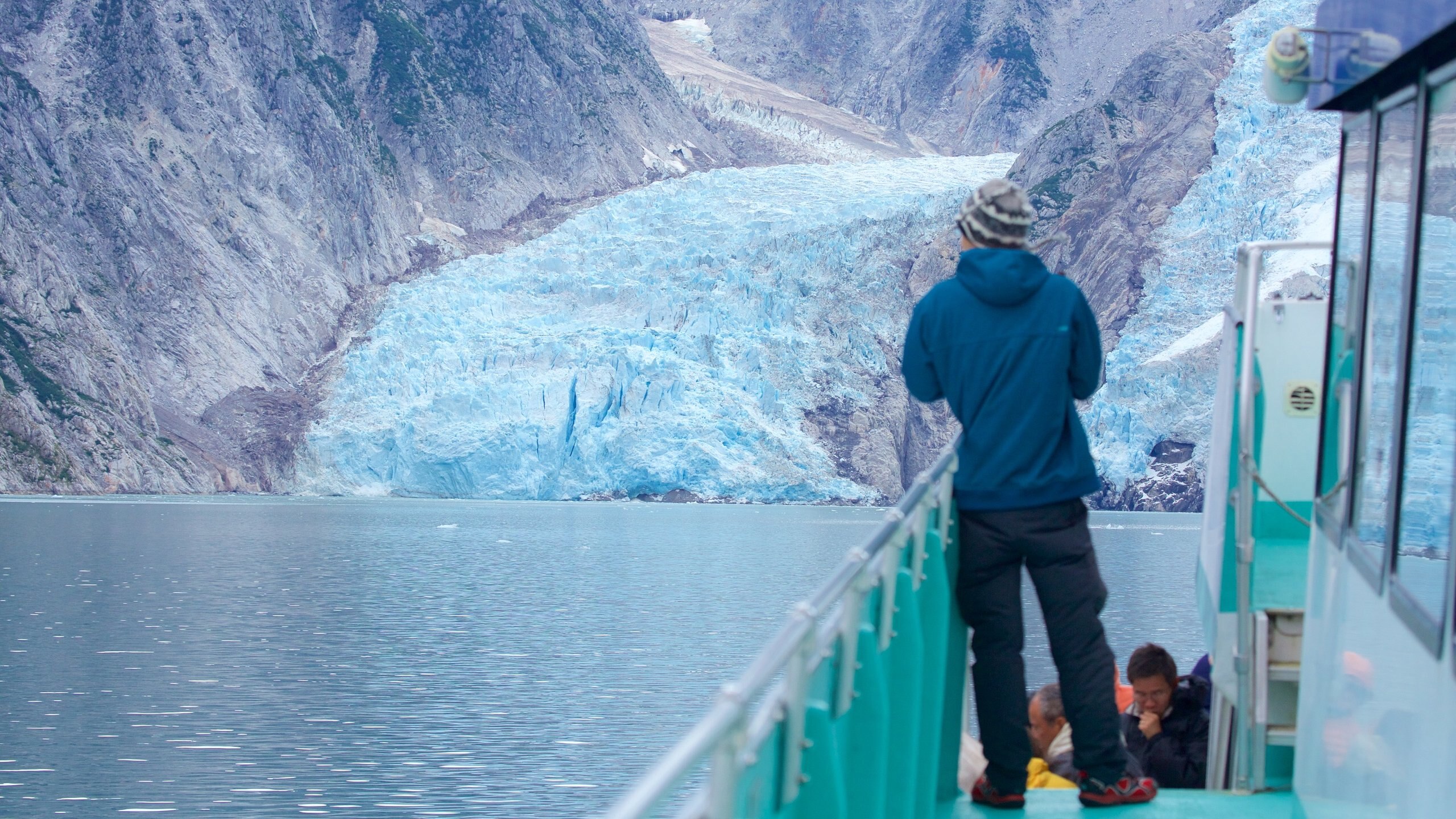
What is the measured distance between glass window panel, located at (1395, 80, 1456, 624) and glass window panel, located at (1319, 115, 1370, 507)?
1.63ft

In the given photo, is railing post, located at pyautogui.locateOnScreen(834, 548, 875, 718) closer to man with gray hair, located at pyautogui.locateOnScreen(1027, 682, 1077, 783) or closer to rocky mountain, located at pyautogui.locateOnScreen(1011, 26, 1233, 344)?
man with gray hair, located at pyautogui.locateOnScreen(1027, 682, 1077, 783)

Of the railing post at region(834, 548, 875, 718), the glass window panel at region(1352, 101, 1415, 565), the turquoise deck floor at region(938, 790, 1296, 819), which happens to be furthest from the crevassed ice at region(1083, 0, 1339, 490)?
the railing post at region(834, 548, 875, 718)

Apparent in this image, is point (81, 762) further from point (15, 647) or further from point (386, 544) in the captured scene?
point (386, 544)

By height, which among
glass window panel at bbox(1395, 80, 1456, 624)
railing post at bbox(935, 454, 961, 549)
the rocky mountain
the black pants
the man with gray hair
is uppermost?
the rocky mountain

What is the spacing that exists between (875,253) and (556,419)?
11632 millimetres

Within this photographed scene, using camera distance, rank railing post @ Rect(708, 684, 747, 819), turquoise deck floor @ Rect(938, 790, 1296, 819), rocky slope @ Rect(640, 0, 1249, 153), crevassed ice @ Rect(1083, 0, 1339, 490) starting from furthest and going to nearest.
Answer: rocky slope @ Rect(640, 0, 1249, 153) → crevassed ice @ Rect(1083, 0, 1339, 490) → turquoise deck floor @ Rect(938, 790, 1296, 819) → railing post @ Rect(708, 684, 747, 819)

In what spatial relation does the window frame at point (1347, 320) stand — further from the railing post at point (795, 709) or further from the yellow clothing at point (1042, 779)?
the railing post at point (795, 709)

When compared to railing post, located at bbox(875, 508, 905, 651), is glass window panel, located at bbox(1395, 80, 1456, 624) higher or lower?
higher

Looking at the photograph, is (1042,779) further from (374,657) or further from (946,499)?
(374,657)

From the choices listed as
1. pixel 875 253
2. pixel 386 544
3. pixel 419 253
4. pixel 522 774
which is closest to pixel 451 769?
pixel 522 774

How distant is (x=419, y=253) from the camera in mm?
61250

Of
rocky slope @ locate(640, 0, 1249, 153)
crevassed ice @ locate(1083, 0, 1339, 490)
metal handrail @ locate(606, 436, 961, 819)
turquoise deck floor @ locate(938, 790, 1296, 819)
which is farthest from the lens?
rocky slope @ locate(640, 0, 1249, 153)

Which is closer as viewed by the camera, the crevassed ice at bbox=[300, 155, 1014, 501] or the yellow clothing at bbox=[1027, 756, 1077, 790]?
the yellow clothing at bbox=[1027, 756, 1077, 790]

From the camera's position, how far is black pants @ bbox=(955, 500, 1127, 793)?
2680 millimetres
